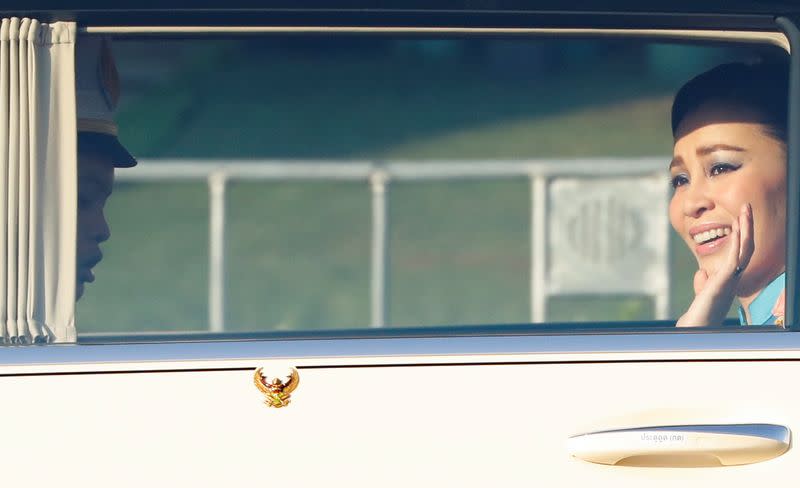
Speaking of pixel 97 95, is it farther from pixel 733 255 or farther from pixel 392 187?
pixel 392 187

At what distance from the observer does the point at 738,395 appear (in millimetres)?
2178

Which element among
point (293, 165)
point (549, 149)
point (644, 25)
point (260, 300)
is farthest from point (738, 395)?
point (549, 149)

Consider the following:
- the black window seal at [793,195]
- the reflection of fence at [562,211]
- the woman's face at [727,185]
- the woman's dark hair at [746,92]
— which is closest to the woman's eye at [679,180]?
the woman's face at [727,185]

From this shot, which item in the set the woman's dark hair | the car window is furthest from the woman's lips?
the car window

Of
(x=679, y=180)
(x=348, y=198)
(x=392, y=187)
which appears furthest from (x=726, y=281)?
(x=392, y=187)

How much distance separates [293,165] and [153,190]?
11.5m

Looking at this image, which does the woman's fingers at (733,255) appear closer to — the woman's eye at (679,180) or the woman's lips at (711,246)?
the woman's lips at (711,246)

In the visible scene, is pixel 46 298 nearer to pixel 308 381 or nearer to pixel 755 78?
pixel 308 381

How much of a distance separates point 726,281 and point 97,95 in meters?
1.32

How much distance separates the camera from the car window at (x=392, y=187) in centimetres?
707

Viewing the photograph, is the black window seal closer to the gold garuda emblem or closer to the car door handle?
the car door handle

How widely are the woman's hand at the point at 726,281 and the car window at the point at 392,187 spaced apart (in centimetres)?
36

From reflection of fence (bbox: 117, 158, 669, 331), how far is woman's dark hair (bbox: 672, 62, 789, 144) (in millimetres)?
3990

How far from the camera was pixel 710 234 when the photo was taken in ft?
8.73
